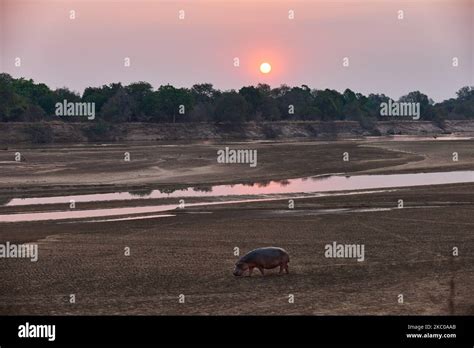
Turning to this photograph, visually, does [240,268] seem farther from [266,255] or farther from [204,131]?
[204,131]

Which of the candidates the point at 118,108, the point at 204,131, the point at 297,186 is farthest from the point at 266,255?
the point at 118,108

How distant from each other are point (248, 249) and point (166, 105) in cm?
11124

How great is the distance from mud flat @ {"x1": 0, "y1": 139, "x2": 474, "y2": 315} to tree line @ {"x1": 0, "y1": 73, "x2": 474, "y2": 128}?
81.1m

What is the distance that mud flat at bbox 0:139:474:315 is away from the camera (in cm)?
1525

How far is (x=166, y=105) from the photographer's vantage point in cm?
13125

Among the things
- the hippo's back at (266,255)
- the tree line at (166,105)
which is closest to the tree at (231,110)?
the tree line at (166,105)

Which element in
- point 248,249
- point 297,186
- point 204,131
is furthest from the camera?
point 204,131

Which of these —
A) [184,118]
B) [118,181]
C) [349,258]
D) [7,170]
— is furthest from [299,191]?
[184,118]

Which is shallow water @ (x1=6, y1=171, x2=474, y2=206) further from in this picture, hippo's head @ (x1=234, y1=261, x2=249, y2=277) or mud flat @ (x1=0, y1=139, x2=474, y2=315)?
hippo's head @ (x1=234, y1=261, x2=249, y2=277)

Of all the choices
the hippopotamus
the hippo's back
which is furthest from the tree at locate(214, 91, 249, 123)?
the hippopotamus

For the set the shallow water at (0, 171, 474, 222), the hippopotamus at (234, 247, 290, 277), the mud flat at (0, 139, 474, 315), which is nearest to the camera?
the mud flat at (0, 139, 474, 315)

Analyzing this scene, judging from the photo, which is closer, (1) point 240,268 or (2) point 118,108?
(1) point 240,268

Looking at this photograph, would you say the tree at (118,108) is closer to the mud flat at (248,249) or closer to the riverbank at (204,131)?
the riverbank at (204,131)
